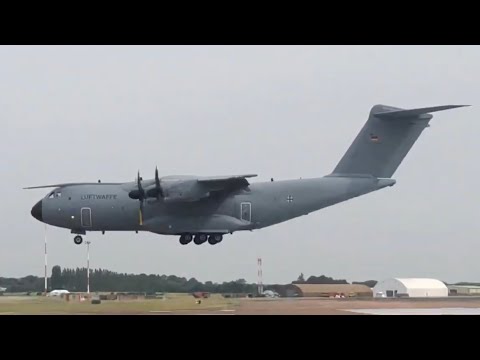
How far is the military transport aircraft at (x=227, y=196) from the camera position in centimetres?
3920

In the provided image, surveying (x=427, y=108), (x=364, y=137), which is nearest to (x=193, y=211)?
(x=364, y=137)

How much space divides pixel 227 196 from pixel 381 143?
7.25 meters

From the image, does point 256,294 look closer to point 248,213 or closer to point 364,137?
point 248,213

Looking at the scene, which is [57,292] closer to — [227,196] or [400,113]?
[227,196]

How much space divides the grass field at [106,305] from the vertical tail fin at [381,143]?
10291 mm

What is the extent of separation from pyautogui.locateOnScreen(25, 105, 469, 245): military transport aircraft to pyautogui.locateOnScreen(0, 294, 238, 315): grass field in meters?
6.34

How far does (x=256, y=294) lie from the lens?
36469mm

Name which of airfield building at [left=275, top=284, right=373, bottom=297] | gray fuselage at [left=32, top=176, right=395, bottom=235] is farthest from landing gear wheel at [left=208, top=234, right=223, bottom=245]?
airfield building at [left=275, top=284, right=373, bottom=297]

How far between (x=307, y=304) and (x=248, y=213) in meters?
9.36

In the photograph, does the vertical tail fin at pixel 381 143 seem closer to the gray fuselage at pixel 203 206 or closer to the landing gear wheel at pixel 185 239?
the gray fuselage at pixel 203 206

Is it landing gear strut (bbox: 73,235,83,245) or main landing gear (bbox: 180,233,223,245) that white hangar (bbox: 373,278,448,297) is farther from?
landing gear strut (bbox: 73,235,83,245)

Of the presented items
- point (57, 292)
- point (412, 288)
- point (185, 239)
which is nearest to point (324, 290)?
point (412, 288)
